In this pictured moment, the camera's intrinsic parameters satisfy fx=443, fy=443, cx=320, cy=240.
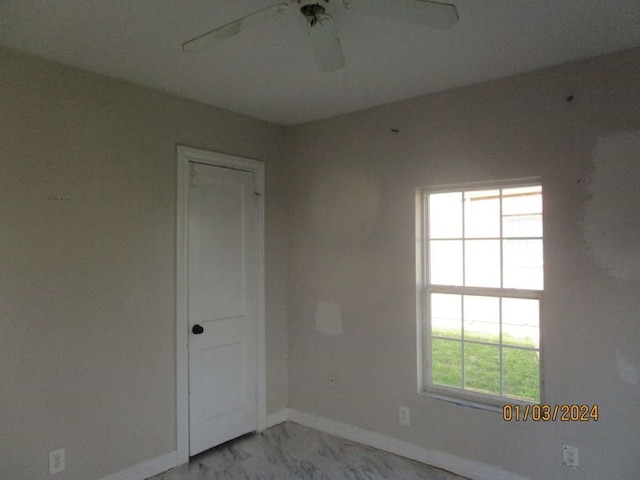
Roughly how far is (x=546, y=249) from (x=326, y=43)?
5.72 ft

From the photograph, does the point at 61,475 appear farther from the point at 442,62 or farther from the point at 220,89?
the point at 442,62

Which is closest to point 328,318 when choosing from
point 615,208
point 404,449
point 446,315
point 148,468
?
point 446,315

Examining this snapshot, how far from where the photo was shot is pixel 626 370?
2316 mm

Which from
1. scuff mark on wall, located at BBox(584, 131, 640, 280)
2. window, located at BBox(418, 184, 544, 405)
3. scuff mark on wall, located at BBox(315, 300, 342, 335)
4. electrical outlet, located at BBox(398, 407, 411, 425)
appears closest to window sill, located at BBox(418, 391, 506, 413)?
window, located at BBox(418, 184, 544, 405)

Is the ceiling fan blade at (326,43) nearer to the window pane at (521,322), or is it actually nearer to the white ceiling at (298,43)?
the white ceiling at (298,43)

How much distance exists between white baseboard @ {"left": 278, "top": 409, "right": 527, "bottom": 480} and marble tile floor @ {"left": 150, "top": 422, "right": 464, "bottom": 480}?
1.8 inches

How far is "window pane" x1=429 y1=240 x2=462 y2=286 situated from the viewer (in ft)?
9.86

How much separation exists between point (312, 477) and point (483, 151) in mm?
2339

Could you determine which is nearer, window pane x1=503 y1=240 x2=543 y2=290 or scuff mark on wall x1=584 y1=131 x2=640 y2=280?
scuff mark on wall x1=584 y1=131 x2=640 y2=280

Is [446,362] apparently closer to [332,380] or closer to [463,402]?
[463,402]

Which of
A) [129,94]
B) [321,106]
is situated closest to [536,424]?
[321,106]

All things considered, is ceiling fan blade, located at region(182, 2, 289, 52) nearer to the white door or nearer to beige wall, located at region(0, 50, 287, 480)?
beige wall, located at region(0, 50, 287, 480)

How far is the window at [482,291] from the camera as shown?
271 centimetres

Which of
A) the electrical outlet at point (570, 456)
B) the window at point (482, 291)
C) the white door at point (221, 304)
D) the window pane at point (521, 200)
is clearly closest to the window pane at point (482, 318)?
Answer: the window at point (482, 291)
